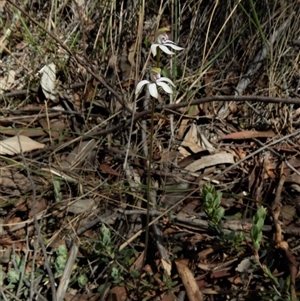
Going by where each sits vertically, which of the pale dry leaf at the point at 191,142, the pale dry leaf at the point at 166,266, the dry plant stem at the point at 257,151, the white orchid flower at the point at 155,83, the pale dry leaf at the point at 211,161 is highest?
the white orchid flower at the point at 155,83

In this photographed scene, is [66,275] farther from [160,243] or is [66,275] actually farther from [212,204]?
[212,204]

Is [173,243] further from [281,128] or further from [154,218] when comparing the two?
[281,128]

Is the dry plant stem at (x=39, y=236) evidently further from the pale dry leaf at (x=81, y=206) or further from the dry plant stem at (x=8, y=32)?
the dry plant stem at (x=8, y=32)

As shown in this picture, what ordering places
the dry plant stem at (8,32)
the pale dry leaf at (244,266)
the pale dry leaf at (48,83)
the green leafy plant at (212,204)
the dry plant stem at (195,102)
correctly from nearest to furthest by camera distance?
the green leafy plant at (212,204), the pale dry leaf at (244,266), the dry plant stem at (195,102), the pale dry leaf at (48,83), the dry plant stem at (8,32)

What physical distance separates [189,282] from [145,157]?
0.59m

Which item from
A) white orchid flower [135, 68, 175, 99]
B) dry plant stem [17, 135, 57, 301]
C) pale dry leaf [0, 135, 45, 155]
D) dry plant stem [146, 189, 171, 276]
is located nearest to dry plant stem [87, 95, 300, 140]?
pale dry leaf [0, 135, 45, 155]

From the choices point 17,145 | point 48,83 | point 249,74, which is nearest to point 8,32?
point 48,83

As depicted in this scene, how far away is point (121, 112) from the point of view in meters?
2.77

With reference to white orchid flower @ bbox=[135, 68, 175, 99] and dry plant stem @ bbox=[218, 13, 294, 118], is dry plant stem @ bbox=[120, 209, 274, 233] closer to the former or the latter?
dry plant stem @ bbox=[218, 13, 294, 118]

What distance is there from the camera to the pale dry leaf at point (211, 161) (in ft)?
8.61

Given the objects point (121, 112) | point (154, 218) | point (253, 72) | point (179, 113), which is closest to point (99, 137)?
point (121, 112)

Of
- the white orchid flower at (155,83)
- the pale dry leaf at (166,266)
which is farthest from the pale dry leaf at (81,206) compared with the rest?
the white orchid flower at (155,83)

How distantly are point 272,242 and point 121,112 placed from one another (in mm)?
909

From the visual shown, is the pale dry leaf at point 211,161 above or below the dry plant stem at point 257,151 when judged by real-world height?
below
